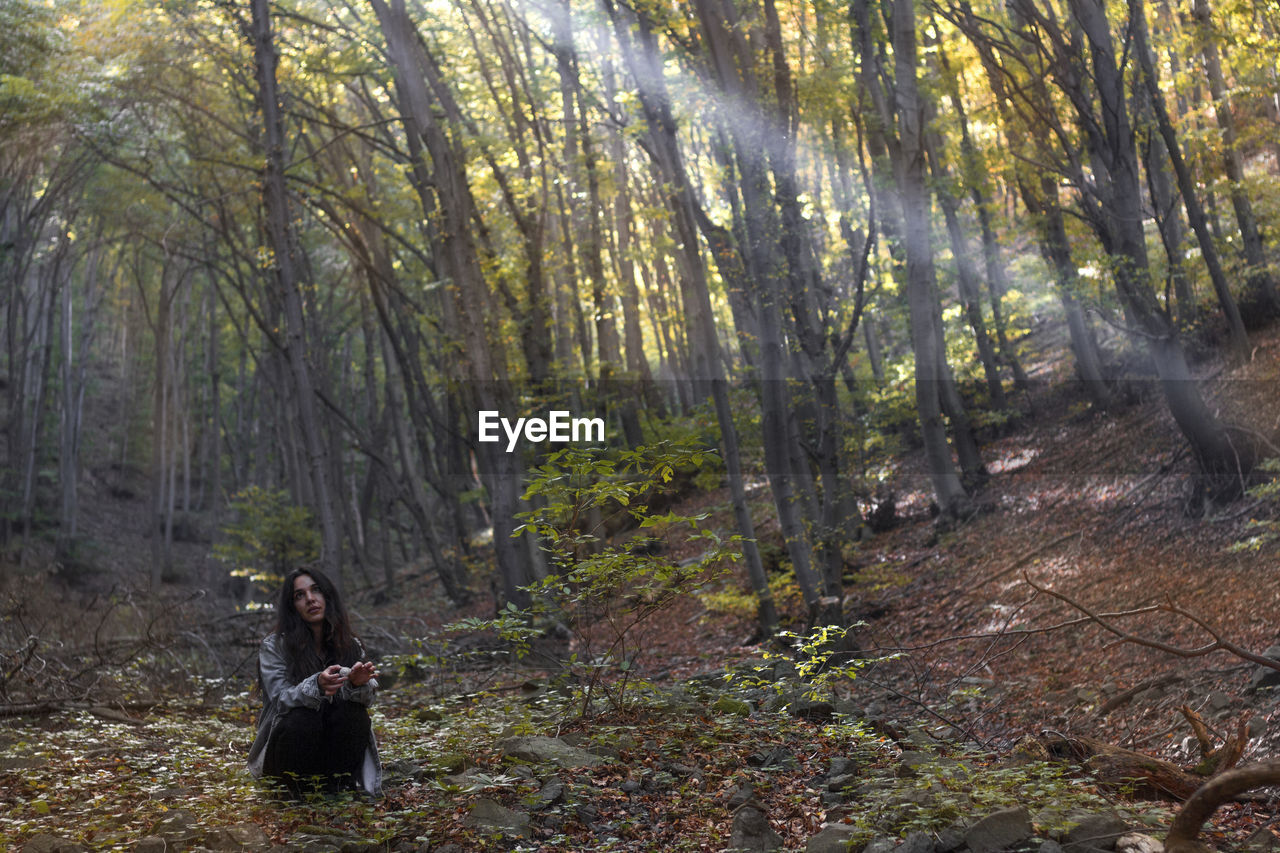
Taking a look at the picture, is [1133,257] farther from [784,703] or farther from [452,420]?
[452,420]

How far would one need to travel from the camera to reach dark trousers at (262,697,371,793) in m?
4.53

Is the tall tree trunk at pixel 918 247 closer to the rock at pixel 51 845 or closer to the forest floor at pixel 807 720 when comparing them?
the forest floor at pixel 807 720

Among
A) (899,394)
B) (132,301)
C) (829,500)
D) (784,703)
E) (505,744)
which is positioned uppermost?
(132,301)

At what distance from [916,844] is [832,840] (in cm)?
35

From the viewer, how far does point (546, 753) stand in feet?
16.8

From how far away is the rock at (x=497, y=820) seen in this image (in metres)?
4.04

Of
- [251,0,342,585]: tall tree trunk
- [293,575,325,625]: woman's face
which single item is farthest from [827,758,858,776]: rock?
[251,0,342,585]: tall tree trunk

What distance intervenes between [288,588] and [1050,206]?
14.0 metres

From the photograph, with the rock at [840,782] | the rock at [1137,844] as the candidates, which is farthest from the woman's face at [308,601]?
the rock at [1137,844]

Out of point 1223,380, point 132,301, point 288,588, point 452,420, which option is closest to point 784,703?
point 288,588

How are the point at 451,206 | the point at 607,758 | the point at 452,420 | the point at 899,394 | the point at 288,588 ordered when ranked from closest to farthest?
the point at 288,588 → the point at 607,758 → the point at 451,206 → the point at 899,394 → the point at 452,420

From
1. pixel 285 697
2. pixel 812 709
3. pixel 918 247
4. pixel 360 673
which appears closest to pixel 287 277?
pixel 285 697

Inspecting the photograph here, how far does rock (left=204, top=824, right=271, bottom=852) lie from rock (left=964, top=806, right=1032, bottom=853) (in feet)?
8.98

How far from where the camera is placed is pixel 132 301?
1169 inches
